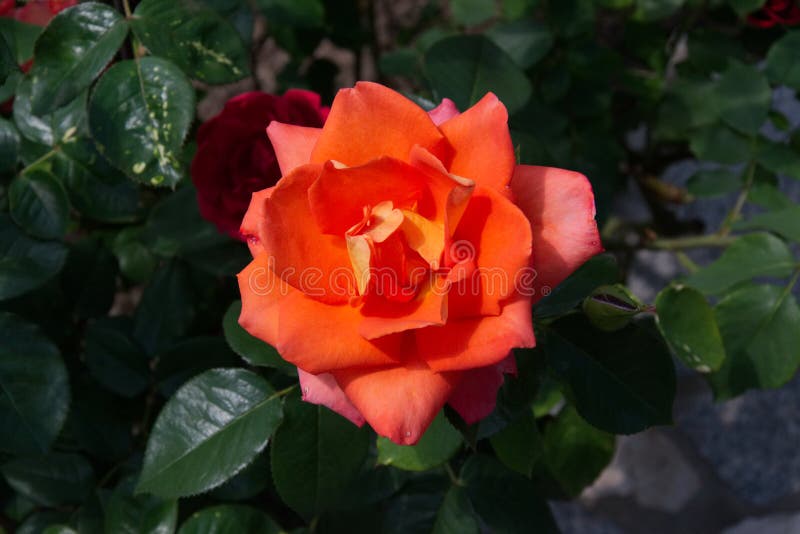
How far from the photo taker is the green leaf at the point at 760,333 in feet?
2.53

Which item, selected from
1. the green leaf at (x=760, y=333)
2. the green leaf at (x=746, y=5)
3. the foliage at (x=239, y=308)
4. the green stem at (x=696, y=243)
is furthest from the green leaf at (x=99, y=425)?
the green leaf at (x=746, y=5)

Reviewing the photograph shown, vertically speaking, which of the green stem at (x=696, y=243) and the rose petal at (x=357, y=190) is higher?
the rose petal at (x=357, y=190)

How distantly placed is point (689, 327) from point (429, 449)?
0.83 feet

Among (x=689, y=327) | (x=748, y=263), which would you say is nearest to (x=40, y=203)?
(x=689, y=327)

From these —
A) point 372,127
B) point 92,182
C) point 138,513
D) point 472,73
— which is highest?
point 372,127

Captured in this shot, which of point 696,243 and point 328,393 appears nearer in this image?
point 328,393

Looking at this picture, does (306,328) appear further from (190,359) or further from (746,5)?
(746,5)

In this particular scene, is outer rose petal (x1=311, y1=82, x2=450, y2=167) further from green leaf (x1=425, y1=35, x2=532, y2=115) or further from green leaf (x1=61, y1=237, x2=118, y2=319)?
green leaf (x1=61, y1=237, x2=118, y2=319)

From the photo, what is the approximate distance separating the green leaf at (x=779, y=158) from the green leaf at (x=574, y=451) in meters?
0.44

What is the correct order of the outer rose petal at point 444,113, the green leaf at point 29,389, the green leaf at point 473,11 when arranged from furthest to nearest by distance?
the green leaf at point 473,11 → the green leaf at point 29,389 → the outer rose petal at point 444,113

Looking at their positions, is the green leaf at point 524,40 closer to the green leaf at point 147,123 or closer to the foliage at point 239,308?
the foliage at point 239,308

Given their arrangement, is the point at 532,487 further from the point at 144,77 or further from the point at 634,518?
the point at 634,518

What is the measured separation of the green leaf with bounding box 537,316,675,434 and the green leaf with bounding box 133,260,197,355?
503 millimetres

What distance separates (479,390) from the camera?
0.50 meters
